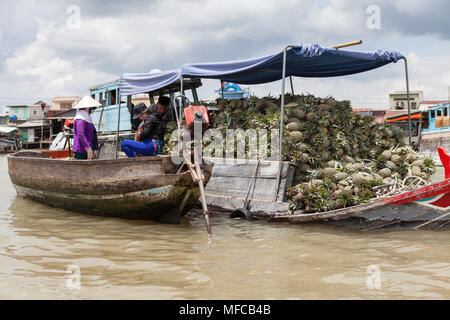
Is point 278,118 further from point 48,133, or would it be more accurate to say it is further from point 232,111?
point 48,133

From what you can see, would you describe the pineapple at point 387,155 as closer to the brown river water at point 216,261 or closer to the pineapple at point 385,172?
the pineapple at point 385,172

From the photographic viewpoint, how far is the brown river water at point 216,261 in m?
3.43

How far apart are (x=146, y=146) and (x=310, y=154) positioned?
271 centimetres

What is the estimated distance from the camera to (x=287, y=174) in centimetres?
629

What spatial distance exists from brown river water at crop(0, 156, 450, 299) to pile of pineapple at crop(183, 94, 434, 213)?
22.2 inches

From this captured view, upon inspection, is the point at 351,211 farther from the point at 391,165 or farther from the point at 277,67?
the point at 277,67

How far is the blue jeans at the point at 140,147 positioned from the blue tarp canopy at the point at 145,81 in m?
1.23

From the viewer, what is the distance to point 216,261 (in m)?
4.34

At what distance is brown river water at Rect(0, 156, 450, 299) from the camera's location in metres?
3.43

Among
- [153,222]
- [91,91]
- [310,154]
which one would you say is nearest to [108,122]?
[91,91]

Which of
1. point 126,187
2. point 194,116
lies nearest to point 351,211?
point 194,116

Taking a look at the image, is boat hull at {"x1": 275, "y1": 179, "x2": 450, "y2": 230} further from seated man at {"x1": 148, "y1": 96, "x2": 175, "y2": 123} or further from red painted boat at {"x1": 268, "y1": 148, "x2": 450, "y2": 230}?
seated man at {"x1": 148, "y1": 96, "x2": 175, "y2": 123}

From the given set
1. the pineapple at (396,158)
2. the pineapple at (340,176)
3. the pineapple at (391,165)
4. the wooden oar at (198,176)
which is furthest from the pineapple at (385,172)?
the wooden oar at (198,176)

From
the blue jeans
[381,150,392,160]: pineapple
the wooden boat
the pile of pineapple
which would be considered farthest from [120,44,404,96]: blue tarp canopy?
the wooden boat
